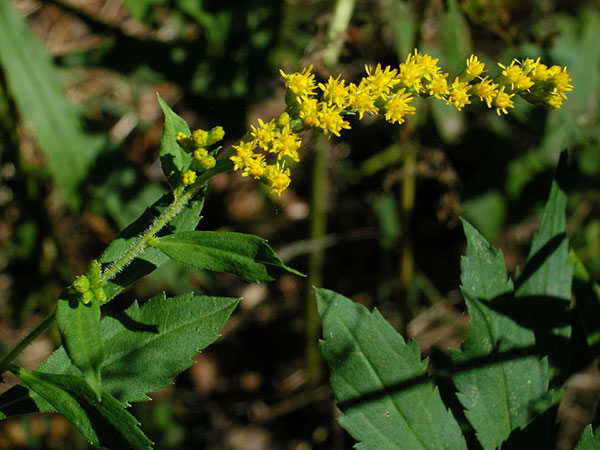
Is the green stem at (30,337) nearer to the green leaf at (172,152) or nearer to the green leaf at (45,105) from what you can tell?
the green leaf at (172,152)

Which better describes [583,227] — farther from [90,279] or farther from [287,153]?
[90,279]

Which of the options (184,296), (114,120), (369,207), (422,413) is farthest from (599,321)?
(114,120)

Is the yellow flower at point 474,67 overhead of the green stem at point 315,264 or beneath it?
overhead

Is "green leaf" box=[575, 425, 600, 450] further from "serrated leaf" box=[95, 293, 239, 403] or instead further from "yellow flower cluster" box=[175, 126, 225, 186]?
"yellow flower cluster" box=[175, 126, 225, 186]

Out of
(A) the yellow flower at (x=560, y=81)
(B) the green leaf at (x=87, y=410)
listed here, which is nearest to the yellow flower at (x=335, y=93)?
(A) the yellow flower at (x=560, y=81)

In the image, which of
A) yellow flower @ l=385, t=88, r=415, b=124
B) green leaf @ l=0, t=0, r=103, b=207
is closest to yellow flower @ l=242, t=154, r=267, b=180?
yellow flower @ l=385, t=88, r=415, b=124

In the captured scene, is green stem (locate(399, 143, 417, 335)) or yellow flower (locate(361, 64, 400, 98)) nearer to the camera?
yellow flower (locate(361, 64, 400, 98))
